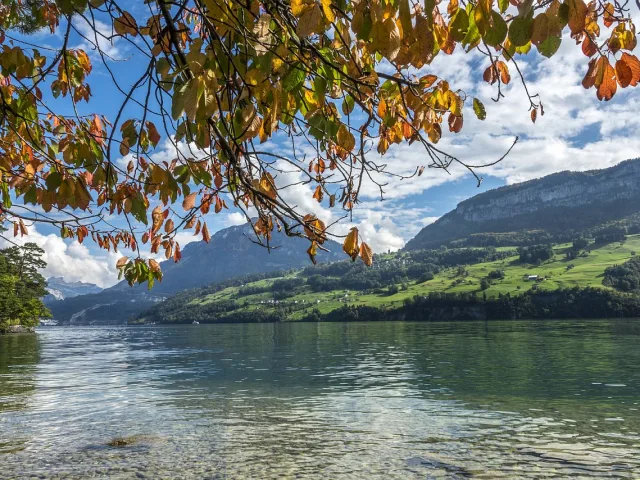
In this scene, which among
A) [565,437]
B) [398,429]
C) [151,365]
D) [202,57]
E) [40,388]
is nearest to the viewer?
[202,57]

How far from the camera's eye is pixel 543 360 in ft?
132

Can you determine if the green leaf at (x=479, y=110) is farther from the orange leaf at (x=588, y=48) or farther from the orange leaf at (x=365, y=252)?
the orange leaf at (x=365, y=252)

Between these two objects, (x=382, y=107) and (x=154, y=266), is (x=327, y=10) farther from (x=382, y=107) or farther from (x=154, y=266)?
(x=154, y=266)

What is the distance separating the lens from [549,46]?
271cm

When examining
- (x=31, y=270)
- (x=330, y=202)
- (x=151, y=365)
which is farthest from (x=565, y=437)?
(x=31, y=270)

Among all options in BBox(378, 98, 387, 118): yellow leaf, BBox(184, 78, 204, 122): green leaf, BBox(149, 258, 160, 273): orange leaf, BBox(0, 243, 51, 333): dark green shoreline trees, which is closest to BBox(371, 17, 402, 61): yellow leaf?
BBox(184, 78, 204, 122): green leaf

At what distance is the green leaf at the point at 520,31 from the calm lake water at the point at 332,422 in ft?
35.6

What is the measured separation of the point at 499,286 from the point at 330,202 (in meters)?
196

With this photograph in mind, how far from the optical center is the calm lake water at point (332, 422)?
12.2 meters

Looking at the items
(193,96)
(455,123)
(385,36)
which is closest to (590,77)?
(385,36)

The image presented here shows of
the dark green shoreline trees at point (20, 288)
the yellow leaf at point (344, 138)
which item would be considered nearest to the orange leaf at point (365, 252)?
the yellow leaf at point (344, 138)

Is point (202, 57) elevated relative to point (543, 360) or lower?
elevated

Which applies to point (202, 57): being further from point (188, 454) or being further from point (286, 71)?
point (188, 454)

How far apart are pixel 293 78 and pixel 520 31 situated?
1526 millimetres
